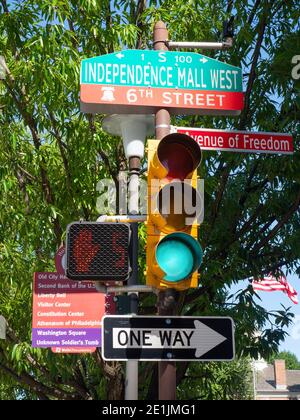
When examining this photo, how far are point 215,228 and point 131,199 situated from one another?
418 cm

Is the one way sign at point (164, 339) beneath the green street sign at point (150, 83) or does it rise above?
beneath

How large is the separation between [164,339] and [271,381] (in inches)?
3078

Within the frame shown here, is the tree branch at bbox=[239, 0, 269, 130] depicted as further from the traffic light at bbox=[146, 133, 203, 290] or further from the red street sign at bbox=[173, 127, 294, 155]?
the traffic light at bbox=[146, 133, 203, 290]

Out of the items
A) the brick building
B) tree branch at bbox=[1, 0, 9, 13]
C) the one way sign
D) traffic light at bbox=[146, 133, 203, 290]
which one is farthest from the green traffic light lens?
the brick building

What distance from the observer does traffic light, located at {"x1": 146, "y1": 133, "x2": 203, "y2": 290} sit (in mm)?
4441

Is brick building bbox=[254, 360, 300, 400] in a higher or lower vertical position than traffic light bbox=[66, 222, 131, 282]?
higher

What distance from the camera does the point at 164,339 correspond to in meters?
4.62

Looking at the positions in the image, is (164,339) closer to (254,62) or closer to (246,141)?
(246,141)

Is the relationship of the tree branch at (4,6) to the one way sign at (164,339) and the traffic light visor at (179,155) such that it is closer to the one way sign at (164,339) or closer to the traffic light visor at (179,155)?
the traffic light visor at (179,155)

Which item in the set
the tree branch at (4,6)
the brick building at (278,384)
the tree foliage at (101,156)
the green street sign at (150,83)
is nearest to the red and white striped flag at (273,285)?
the tree foliage at (101,156)

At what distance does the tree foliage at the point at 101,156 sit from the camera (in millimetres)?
8977

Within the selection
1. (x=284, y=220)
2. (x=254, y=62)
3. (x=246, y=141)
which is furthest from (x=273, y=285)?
(x=246, y=141)

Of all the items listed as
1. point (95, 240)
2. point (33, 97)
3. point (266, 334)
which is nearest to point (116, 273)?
point (95, 240)

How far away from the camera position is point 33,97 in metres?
→ 8.86
